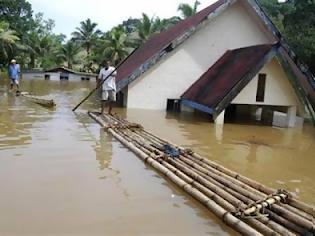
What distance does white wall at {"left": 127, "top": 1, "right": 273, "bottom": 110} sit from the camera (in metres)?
16.1

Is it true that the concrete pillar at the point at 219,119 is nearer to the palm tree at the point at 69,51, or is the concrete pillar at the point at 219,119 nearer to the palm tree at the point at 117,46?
the palm tree at the point at 117,46

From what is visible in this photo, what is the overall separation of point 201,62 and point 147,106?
2771mm

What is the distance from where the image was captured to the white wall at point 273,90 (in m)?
13.9

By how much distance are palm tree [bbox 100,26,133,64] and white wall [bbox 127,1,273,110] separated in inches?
980

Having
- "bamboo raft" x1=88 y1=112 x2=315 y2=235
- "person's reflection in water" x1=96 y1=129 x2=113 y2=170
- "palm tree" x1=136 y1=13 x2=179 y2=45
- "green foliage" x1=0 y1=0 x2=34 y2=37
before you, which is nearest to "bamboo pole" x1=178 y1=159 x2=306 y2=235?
"bamboo raft" x1=88 y1=112 x2=315 y2=235

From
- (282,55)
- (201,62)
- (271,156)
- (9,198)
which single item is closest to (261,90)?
(282,55)

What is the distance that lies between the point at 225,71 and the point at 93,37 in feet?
132

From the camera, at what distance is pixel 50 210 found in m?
4.97

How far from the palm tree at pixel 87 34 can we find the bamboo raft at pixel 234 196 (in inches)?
1831

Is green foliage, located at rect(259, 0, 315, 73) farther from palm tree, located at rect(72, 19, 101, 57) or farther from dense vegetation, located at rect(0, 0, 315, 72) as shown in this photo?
palm tree, located at rect(72, 19, 101, 57)

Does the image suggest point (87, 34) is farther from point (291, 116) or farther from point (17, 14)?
point (291, 116)

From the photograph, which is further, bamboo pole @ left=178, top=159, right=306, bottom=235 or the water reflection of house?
the water reflection of house

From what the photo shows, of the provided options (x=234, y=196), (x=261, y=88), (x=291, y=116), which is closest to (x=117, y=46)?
(x=261, y=88)

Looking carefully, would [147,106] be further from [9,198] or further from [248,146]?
[9,198]
